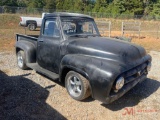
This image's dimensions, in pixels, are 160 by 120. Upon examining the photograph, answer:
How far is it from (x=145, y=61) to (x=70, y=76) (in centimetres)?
193

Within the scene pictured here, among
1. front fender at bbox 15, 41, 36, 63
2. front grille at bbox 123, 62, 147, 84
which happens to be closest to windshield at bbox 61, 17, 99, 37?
front fender at bbox 15, 41, 36, 63

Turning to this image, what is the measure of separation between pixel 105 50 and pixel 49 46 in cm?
170

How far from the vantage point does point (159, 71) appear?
22.7 ft

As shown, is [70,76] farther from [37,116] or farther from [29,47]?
[29,47]

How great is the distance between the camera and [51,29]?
5.16 meters

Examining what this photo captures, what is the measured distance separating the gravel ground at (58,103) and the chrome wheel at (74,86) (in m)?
0.19

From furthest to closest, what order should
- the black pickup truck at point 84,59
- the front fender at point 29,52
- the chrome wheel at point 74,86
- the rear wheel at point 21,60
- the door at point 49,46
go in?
the rear wheel at point 21,60 → the front fender at point 29,52 → the door at point 49,46 → the chrome wheel at point 74,86 → the black pickup truck at point 84,59

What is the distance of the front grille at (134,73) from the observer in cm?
383

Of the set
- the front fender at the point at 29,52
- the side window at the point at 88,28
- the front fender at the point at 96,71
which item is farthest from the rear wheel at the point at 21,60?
the front fender at the point at 96,71

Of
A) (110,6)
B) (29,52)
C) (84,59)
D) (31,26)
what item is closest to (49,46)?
(29,52)

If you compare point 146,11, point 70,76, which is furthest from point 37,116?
point 146,11

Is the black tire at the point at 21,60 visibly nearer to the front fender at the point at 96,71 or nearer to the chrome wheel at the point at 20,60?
the chrome wheel at the point at 20,60

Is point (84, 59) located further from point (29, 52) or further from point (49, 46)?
point (29, 52)

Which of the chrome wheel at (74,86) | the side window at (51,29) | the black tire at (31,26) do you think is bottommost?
the chrome wheel at (74,86)
